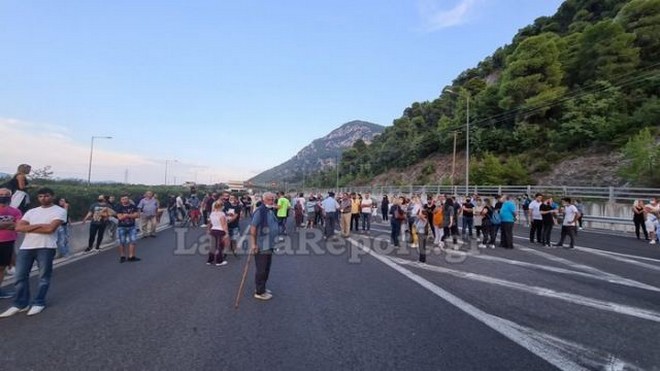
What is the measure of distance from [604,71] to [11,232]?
164 ft

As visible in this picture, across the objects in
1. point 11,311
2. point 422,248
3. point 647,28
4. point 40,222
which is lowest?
point 11,311

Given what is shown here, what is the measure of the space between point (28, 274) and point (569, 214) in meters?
14.3

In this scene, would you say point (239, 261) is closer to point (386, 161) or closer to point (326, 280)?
point (326, 280)

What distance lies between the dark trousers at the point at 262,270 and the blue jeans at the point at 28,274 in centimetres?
313

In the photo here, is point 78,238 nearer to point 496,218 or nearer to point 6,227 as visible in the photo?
point 6,227

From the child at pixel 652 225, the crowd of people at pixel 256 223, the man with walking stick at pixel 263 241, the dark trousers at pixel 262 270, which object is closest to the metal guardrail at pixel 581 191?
the child at pixel 652 225

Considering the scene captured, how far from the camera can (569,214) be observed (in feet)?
45.9

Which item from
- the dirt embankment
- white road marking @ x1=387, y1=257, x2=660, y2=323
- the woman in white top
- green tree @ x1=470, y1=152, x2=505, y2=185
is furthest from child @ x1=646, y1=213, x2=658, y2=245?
green tree @ x1=470, y1=152, x2=505, y2=185

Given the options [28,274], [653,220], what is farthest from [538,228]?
[28,274]

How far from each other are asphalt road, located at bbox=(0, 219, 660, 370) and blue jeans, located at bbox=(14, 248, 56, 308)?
0.33 m

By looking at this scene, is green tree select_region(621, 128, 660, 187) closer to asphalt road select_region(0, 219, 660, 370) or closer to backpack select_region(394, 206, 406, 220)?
asphalt road select_region(0, 219, 660, 370)

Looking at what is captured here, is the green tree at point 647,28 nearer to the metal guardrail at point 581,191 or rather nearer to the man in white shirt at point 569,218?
the metal guardrail at point 581,191

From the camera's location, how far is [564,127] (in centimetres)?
4034

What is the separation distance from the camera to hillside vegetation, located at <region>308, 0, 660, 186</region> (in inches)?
1436
